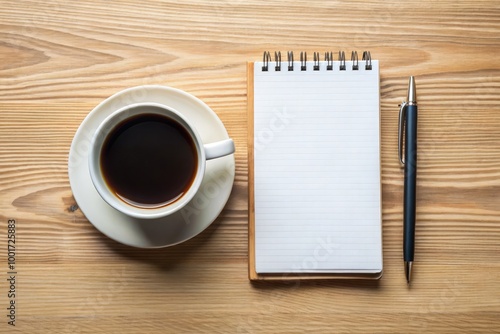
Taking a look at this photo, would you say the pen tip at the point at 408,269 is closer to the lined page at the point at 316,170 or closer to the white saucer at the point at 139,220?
the lined page at the point at 316,170

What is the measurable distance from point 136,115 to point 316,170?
246 millimetres

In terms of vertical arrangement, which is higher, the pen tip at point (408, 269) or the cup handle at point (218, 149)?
the cup handle at point (218, 149)

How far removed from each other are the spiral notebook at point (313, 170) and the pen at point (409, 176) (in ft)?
0.12

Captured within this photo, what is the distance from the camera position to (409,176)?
70 centimetres

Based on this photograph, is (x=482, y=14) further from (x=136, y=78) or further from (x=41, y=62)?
(x=41, y=62)

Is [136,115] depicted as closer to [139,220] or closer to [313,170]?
[139,220]

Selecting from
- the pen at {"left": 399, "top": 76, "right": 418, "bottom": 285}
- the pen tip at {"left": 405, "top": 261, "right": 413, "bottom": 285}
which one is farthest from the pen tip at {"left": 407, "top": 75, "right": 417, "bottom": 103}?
the pen tip at {"left": 405, "top": 261, "right": 413, "bottom": 285}

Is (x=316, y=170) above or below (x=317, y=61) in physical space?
below

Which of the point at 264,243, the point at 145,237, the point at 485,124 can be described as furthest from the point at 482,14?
the point at 145,237

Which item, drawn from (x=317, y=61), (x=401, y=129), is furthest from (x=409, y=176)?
(x=317, y=61)

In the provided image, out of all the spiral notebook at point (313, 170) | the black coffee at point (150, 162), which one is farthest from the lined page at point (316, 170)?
the black coffee at point (150, 162)

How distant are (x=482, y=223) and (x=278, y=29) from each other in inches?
15.2

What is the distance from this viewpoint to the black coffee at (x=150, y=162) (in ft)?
2.08

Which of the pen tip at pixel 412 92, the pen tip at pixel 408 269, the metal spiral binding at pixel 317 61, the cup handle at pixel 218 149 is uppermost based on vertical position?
the metal spiral binding at pixel 317 61
